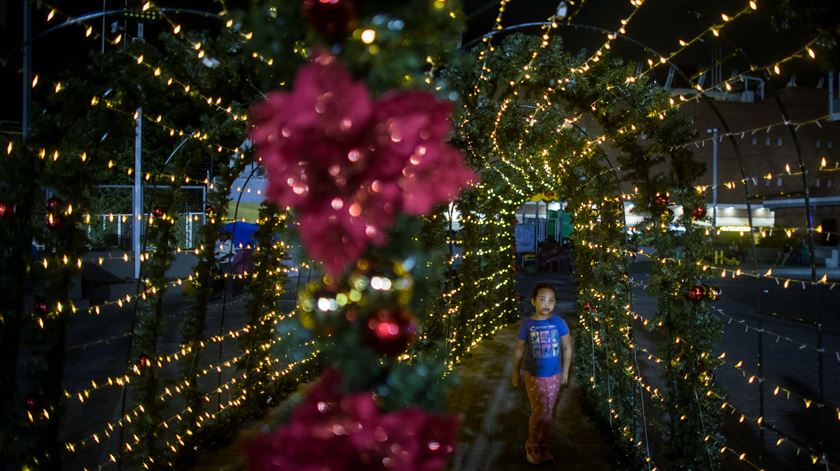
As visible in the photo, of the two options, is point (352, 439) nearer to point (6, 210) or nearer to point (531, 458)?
point (6, 210)

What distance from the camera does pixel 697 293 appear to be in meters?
4.20

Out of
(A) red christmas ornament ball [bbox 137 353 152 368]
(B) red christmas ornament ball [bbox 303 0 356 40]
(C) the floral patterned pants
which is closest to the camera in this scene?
(B) red christmas ornament ball [bbox 303 0 356 40]

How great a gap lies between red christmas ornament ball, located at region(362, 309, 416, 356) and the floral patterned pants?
3.34 meters

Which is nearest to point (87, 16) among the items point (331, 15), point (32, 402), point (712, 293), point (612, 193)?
point (32, 402)

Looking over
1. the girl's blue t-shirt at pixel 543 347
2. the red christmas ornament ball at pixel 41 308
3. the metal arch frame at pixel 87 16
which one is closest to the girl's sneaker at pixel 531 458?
the girl's blue t-shirt at pixel 543 347

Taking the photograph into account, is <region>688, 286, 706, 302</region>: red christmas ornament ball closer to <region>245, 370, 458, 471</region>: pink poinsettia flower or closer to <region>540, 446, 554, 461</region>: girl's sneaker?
<region>540, 446, 554, 461</region>: girl's sneaker

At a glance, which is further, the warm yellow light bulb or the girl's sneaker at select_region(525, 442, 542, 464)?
the girl's sneaker at select_region(525, 442, 542, 464)

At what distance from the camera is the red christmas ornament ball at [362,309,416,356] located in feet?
5.49

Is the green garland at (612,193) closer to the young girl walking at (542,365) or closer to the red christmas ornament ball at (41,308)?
the young girl walking at (542,365)

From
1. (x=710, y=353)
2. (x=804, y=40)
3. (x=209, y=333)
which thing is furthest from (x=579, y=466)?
(x=209, y=333)

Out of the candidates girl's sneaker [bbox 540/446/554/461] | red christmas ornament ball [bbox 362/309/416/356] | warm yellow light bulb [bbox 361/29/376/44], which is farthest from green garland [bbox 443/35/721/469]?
red christmas ornament ball [bbox 362/309/416/356]

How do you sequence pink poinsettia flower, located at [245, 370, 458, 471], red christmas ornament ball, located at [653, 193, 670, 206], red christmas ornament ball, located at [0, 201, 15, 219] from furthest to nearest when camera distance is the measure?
red christmas ornament ball, located at [653, 193, 670, 206] < red christmas ornament ball, located at [0, 201, 15, 219] < pink poinsettia flower, located at [245, 370, 458, 471]

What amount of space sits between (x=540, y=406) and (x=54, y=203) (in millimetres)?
3492

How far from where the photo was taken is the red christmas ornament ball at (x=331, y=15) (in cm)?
162
